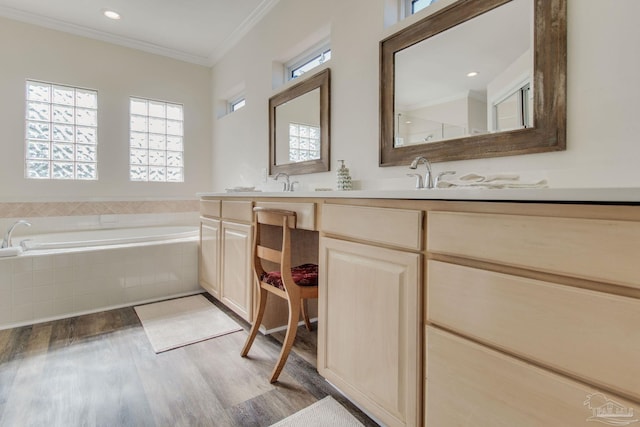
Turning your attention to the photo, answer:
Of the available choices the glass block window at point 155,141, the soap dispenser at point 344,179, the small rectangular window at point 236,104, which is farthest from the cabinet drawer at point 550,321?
the glass block window at point 155,141

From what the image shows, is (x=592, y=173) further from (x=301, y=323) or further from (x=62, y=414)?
(x=62, y=414)

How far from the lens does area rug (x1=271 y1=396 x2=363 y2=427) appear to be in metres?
1.27

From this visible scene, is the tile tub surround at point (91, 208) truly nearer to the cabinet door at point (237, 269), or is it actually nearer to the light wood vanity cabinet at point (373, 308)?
the cabinet door at point (237, 269)

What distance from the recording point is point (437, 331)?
0.94 meters

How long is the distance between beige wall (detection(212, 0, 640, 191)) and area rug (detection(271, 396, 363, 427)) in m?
1.14

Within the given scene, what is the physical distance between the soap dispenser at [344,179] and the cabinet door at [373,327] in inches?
24.4

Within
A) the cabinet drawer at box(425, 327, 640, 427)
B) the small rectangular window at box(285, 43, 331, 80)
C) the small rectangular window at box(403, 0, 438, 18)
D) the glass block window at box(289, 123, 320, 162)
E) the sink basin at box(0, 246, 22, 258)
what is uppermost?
the small rectangular window at box(285, 43, 331, 80)

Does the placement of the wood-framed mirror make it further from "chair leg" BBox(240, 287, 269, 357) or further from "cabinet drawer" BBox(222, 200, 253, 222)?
"chair leg" BBox(240, 287, 269, 357)

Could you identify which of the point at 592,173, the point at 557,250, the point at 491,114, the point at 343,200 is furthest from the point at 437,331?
the point at 491,114

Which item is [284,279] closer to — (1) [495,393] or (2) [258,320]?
(2) [258,320]

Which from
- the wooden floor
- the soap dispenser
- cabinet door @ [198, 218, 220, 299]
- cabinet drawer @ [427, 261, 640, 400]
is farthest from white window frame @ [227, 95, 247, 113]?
cabinet drawer @ [427, 261, 640, 400]

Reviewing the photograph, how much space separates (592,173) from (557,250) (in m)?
0.60

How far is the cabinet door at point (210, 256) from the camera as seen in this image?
2.49 meters

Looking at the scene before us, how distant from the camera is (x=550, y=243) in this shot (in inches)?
27.8
